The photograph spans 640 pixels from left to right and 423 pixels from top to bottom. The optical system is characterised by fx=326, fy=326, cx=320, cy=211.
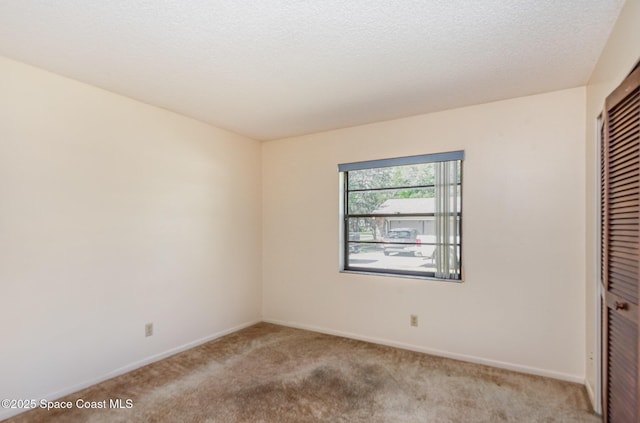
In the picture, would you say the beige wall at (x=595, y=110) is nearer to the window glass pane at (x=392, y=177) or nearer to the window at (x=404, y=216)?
the window at (x=404, y=216)

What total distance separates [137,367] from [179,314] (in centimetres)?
58

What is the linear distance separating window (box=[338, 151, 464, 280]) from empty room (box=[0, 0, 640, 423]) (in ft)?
0.08

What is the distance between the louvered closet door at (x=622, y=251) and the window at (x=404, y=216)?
1359mm

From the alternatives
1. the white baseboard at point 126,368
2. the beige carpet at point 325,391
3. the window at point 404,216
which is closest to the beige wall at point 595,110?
the beige carpet at point 325,391

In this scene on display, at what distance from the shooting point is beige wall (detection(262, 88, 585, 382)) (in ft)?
8.96

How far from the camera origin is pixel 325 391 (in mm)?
2568

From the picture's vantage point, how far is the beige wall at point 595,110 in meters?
1.61

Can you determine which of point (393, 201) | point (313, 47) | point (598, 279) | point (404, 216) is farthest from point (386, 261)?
point (313, 47)

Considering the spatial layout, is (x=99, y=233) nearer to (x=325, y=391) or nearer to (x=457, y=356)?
(x=325, y=391)

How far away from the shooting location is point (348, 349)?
3.42m

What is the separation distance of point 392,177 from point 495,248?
1.26m

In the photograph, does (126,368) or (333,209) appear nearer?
(126,368)

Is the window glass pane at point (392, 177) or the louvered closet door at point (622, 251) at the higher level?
the window glass pane at point (392, 177)

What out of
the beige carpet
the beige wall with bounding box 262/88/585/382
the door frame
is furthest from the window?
the door frame
